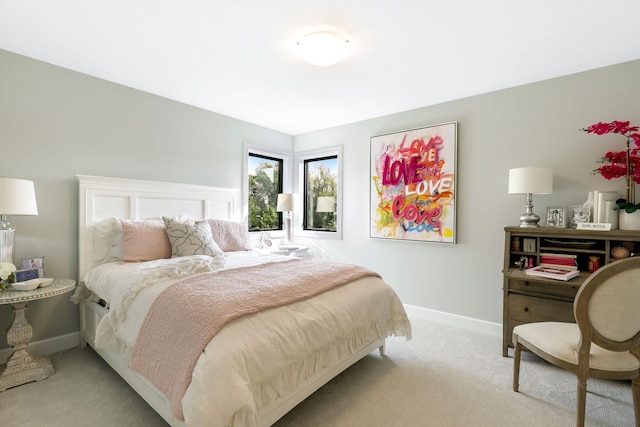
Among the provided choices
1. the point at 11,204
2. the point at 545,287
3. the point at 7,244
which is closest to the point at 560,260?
the point at 545,287

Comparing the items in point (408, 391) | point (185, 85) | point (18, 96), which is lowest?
point (408, 391)

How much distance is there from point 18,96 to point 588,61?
4590mm

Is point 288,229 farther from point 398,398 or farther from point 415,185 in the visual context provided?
point 398,398

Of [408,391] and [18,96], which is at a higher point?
[18,96]

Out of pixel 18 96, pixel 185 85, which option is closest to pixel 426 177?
pixel 185 85

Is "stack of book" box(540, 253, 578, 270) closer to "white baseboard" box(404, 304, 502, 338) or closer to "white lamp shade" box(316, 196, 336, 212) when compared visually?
"white baseboard" box(404, 304, 502, 338)

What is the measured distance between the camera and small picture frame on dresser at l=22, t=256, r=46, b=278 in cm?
229

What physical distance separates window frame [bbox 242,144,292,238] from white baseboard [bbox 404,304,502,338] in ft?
7.10

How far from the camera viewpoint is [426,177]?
3416 millimetres

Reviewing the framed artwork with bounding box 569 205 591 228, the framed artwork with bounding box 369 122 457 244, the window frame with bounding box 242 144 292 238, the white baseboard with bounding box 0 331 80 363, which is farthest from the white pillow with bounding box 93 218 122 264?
the framed artwork with bounding box 569 205 591 228

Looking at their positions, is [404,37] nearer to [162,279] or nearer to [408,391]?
[162,279]

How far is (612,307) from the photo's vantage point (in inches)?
60.5

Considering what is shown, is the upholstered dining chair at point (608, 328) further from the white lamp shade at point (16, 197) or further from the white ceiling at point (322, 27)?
the white lamp shade at point (16, 197)

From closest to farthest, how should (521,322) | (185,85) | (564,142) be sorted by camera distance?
(521,322), (564,142), (185,85)
